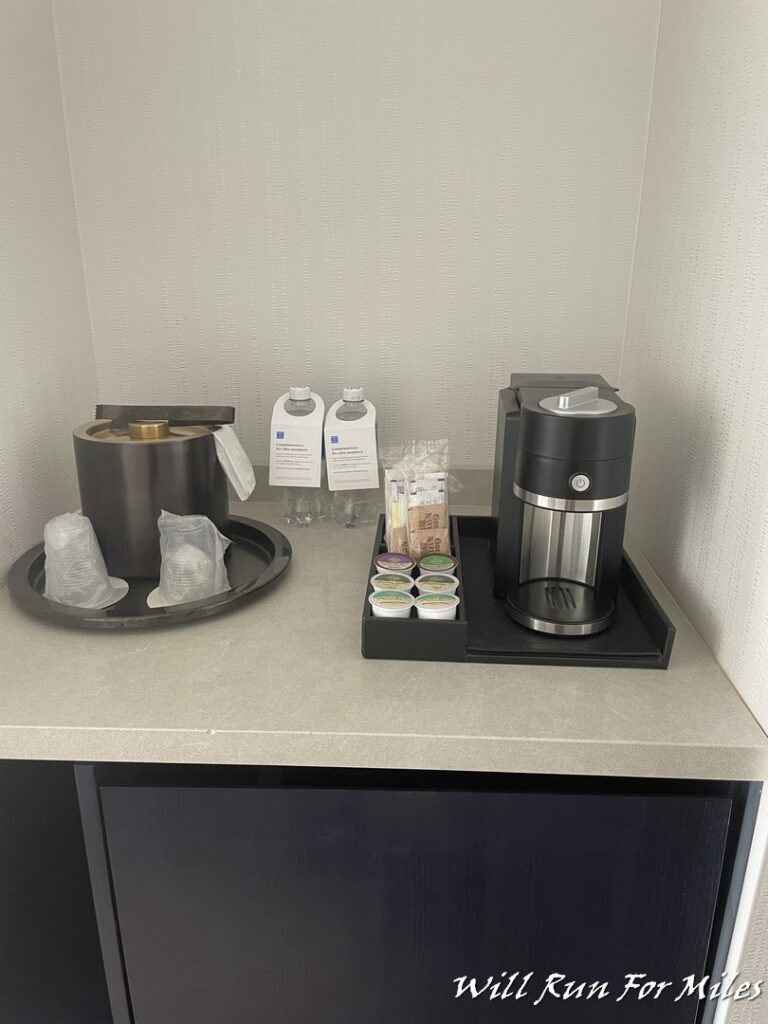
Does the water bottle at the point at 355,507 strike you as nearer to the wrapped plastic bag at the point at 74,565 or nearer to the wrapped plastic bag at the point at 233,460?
the wrapped plastic bag at the point at 233,460

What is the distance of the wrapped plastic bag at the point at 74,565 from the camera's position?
3.34 ft

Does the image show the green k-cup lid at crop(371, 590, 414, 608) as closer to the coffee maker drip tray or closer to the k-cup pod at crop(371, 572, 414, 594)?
the k-cup pod at crop(371, 572, 414, 594)

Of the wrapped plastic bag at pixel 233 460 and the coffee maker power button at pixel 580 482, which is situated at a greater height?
the coffee maker power button at pixel 580 482

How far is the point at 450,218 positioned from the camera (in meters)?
1.32

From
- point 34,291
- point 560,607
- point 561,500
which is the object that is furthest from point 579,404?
point 34,291

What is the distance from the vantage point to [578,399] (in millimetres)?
941

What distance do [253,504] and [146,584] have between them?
1.18 feet

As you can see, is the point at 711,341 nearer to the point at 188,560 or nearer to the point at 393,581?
the point at 393,581

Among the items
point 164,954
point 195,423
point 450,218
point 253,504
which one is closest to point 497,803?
point 164,954

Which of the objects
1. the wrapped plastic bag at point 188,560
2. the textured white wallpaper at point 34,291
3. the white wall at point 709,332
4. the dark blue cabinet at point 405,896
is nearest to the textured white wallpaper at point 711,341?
the white wall at point 709,332

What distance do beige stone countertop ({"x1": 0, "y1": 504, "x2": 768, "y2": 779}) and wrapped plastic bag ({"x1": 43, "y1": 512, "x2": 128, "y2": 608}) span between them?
2.1 inches

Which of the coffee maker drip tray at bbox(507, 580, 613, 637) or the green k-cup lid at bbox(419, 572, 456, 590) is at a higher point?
the green k-cup lid at bbox(419, 572, 456, 590)

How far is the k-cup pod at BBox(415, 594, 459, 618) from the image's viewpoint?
93 centimetres

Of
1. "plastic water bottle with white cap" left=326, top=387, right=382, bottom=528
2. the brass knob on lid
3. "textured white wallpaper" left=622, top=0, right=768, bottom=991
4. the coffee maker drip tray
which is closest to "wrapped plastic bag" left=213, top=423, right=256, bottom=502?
the brass knob on lid
